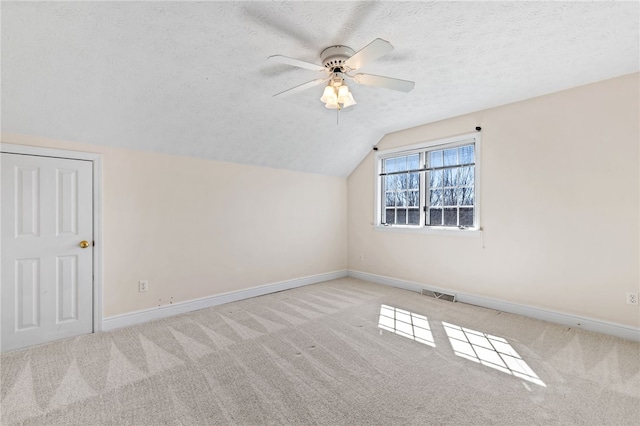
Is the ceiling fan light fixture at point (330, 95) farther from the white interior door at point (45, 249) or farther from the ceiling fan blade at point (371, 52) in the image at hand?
the white interior door at point (45, 249)

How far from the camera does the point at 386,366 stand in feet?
7.74

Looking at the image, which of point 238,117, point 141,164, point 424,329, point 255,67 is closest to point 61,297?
point 141,164

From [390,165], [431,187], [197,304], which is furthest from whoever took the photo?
[390,165]

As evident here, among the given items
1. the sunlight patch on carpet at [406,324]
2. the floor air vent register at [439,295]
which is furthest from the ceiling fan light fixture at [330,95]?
the floor air vent register at [439,295]

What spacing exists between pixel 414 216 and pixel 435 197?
453 millimetres

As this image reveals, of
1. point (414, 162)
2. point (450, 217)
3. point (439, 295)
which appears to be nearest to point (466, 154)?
point (414, 162)

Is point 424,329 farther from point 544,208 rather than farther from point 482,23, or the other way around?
point 482,23

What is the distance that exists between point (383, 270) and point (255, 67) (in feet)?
12.1

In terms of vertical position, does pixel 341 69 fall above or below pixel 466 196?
above

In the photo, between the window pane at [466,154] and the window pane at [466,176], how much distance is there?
3.9 inches

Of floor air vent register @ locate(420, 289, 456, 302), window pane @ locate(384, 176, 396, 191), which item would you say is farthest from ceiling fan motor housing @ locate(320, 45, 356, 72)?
floor air vent register @ locate(420, 289, 456, 302)

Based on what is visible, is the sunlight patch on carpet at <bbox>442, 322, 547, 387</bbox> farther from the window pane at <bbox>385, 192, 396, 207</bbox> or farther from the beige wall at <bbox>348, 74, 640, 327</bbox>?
the window pane at <bbox>385, 192, 396, 207</bbox>

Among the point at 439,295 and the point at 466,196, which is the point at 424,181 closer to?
the point at 466,196

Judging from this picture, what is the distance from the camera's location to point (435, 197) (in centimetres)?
439
